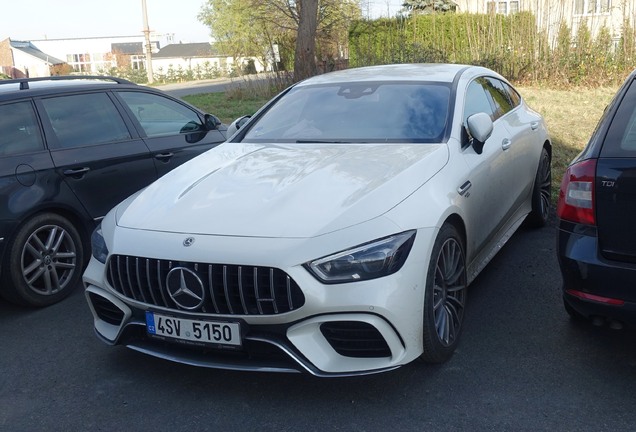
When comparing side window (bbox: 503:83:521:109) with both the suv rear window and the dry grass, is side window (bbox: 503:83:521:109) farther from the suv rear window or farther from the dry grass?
the suv rear window

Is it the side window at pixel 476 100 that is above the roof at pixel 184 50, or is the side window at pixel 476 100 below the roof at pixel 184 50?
below

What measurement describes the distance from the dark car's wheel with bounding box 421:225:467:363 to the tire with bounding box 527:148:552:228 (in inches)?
92.1

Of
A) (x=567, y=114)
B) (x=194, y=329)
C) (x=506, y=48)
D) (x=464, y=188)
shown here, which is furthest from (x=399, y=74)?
(x=506, y=48)

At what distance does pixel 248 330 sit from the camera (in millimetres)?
3303

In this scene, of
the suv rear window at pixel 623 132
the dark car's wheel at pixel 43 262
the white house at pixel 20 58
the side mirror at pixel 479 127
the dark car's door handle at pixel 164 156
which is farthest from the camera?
the white house at pixel 20 58

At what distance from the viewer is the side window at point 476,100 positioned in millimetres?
4875

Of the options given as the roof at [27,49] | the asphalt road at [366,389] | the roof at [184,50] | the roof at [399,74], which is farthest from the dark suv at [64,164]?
the roof at [184,50]

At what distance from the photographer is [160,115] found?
249 inches

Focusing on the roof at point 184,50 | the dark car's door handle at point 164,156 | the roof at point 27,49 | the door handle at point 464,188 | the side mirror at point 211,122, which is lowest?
the door handle at point 464,188

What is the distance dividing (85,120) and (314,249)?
3.17 m

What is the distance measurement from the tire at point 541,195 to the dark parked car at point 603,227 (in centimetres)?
255

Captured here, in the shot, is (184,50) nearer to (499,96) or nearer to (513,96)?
(513,96)

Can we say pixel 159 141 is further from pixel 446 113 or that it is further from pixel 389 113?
pixel 446 113

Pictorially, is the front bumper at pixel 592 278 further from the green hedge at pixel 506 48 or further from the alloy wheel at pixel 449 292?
the green hedge at pixel 506 48
